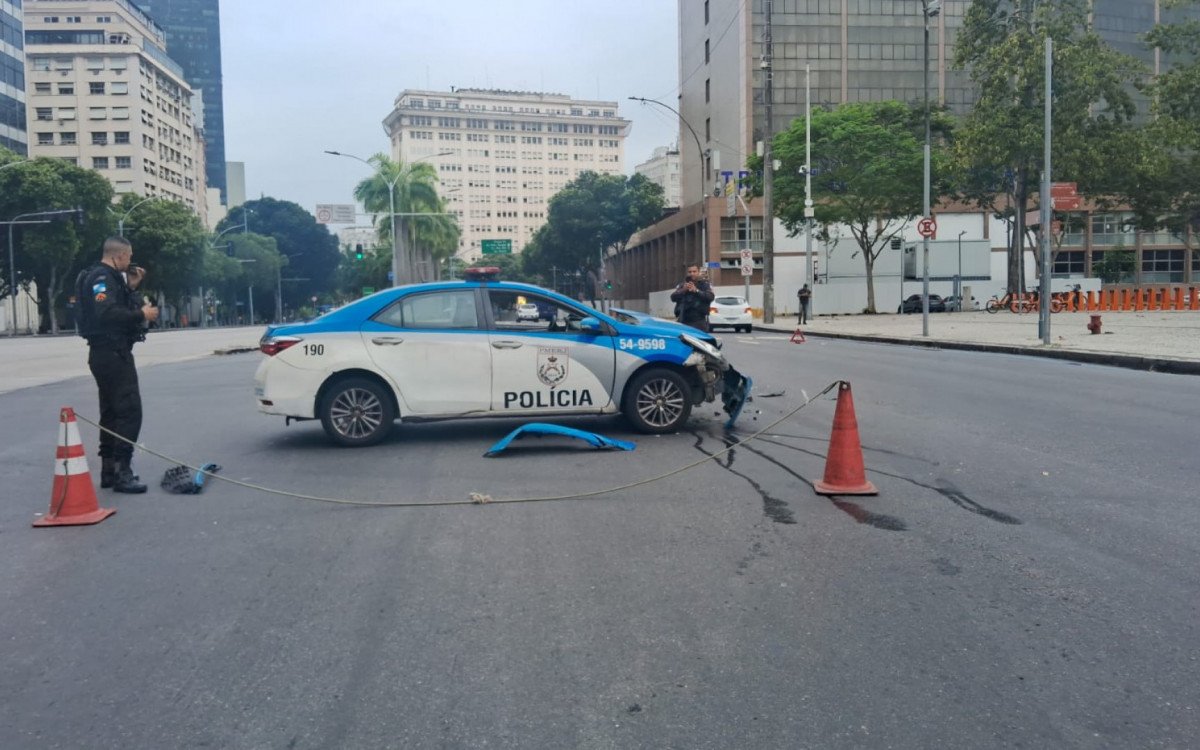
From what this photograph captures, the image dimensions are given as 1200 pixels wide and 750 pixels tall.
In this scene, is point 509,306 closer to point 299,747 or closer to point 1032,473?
point 1032,473

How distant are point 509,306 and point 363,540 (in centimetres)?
396

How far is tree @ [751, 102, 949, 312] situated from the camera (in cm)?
4709

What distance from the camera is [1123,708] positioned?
3.53 m

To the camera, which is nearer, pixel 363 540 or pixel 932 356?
pixel 363 540

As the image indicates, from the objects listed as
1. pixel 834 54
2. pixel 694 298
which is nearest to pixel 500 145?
pixel 834 54

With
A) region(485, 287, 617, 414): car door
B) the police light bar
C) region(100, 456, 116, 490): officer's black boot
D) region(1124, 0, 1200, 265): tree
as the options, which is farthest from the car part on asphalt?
region(1124, 0, 1200, 265): tree

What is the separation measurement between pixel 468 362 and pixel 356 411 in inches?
44.9

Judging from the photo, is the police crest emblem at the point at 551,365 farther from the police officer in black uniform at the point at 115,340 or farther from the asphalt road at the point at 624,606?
the police officer in black uniform at the point at 115,340

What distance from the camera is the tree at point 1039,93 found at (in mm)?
40250

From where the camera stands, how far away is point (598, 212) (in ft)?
276

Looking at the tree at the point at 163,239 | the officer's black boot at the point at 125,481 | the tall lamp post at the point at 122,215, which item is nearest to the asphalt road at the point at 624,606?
the officer's black boot at the point at 125,481

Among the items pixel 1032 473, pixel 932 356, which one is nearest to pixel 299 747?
pixel 1032 473

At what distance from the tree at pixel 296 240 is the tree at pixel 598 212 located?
35009 millimetres

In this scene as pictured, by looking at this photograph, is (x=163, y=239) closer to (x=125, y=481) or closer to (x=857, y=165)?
(x=857, y=165)
